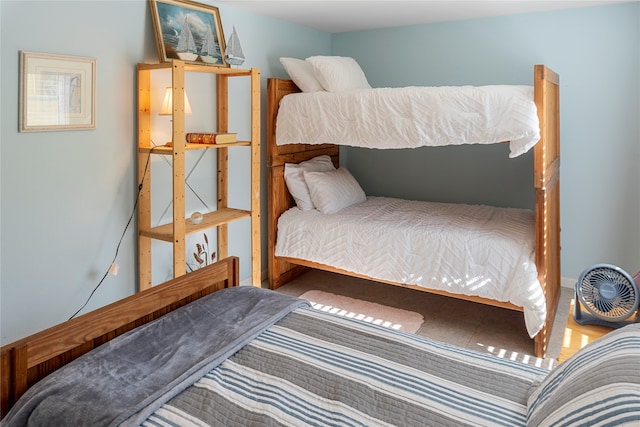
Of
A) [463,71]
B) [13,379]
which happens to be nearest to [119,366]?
[13,379]

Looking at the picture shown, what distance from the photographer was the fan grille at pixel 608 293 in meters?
1.83

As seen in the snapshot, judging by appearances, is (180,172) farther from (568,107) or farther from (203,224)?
(568,107)

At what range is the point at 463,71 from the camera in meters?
3.97

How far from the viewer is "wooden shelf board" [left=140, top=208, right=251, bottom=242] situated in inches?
107

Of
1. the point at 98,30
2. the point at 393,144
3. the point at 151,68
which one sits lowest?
the point at 393,144

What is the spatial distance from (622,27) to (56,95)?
3656 millimetres

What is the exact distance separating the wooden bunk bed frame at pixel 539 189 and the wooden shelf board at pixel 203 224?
465 millimetres

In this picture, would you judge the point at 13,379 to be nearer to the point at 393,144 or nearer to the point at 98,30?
the point at 98,30

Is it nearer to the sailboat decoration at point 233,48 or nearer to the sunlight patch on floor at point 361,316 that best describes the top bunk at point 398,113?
the sailboat decoration at point 233,48

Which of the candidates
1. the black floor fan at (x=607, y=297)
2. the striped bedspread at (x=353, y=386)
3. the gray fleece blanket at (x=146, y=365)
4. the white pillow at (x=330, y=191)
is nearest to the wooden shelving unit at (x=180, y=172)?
the white pillow at (x=330, y=191)

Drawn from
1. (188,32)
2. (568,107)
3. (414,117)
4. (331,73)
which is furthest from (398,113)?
(568,107)

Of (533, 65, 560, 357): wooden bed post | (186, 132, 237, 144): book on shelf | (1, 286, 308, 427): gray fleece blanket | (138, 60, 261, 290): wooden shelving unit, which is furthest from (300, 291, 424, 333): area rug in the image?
(1, 286, 308, 427): gray fleece blanket

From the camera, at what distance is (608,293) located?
1.88 metres

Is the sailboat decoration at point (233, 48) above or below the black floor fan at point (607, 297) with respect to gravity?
above
